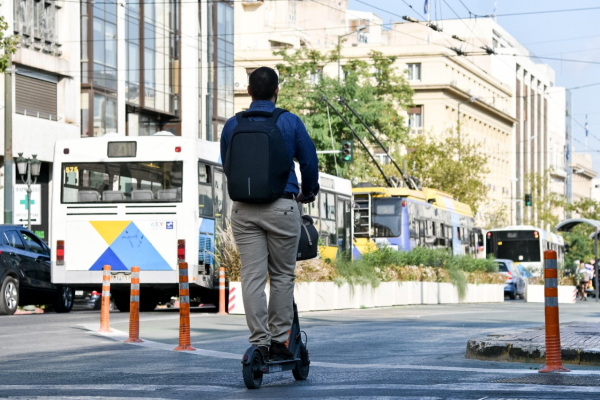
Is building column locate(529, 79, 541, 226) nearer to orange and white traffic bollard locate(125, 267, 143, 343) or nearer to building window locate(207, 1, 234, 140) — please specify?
building window locate(207, 1, 234, 140)

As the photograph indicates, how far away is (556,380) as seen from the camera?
7922mm

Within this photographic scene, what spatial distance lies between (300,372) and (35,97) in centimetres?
3532

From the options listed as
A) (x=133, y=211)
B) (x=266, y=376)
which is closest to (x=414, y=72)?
(x=133, y=211)

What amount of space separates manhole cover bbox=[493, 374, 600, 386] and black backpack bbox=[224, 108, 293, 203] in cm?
204

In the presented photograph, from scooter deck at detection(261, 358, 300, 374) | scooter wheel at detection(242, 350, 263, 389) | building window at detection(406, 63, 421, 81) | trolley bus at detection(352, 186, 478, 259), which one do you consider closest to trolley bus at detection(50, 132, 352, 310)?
scooter deck at detection(261, 358, 300, 374)

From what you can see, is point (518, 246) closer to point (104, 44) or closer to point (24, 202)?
point (104, 44)

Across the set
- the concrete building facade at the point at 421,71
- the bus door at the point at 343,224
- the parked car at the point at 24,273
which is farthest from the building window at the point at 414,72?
the parked car at the point at 24,273

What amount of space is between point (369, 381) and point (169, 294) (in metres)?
15.2

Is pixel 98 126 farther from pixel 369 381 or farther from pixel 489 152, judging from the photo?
pixel 489 152

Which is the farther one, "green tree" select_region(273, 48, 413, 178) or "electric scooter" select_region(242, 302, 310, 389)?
"green tree" select_region(273, 48, 413, 178)

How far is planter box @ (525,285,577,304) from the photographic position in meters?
39.2

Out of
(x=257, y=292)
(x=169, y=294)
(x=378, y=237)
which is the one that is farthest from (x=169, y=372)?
(x=378, y=237)

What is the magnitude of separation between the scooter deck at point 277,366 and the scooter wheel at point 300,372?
0.37ft

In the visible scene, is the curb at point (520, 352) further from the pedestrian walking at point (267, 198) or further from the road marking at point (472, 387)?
the pedestrian walking at point (267, 198)
